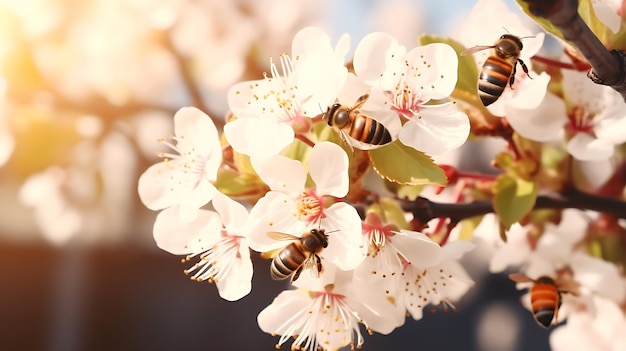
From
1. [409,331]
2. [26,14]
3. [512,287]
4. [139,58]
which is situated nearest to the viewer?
[26,14]

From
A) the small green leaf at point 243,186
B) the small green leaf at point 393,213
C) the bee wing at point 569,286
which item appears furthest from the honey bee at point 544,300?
the small green leaf at point 243,186

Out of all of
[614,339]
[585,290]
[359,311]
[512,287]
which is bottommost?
[512,287]

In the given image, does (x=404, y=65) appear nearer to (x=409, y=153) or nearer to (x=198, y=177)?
(x=409, y=153)

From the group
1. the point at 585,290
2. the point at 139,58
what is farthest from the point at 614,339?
the point at 139,58

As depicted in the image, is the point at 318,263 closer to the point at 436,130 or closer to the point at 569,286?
the point at 436,130

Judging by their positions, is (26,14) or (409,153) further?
(26,14)

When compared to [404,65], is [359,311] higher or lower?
lower

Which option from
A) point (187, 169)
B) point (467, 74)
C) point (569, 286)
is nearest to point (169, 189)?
point (187, 169)
